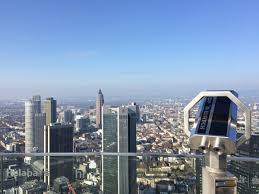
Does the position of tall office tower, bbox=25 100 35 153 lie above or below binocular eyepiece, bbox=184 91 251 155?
below

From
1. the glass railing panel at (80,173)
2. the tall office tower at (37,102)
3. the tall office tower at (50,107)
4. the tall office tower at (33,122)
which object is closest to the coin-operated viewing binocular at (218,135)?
the glass railing panel at (80,173)

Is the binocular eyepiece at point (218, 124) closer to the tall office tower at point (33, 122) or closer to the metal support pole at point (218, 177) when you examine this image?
the metal support pole at point (218, 177)

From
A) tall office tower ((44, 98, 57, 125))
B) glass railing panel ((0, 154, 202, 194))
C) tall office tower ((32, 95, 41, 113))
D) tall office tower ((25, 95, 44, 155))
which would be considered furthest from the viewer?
tall office tower ((32, 95, 41, 113))

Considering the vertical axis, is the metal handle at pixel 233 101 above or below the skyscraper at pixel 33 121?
above

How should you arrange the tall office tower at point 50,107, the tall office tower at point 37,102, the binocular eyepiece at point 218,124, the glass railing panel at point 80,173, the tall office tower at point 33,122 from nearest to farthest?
the binocular eyepiece at point 218,124 < the glass railing panel at point 80,173 < the tall office tower at point 33,122 < the tall office tower at point 50,107 < the tall office tower at point 37,102

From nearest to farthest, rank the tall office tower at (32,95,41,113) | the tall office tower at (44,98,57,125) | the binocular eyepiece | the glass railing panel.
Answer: the binocular eyepiece → the glass railing panel → the tall office tower at (44,98,57,125) → the tall office tower at (32,95,41,113)

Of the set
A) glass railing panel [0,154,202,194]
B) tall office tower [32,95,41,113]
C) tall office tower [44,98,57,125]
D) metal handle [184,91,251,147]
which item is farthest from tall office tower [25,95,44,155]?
metal handle [184,91,251,147]

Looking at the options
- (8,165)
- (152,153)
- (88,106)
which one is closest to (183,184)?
(152,153)

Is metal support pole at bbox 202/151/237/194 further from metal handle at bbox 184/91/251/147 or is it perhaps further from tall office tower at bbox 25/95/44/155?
tall office tower at bbox 25/95/44/155

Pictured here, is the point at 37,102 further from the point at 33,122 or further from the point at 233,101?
the point at 233,101
